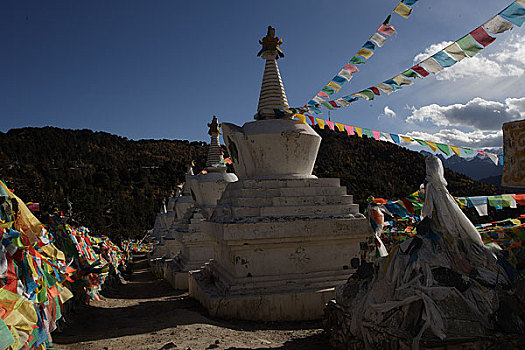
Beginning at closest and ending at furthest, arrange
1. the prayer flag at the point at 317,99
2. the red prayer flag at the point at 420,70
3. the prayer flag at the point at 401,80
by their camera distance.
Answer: the red prayer flag at the point at 420,70 < the prayer flag at the point at 401,80 < the prayer flag at the point at 317,99

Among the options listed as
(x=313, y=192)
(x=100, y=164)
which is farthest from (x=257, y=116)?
(x=100, y=164)

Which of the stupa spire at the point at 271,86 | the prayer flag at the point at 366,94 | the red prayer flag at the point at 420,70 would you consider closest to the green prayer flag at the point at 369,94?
the prayer flag at the point at 366,94

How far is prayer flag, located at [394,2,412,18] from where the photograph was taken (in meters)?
5.87

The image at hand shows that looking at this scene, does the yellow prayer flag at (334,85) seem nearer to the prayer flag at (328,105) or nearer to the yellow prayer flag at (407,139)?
the prayer flag at (328,105)

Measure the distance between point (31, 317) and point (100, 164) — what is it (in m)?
70.8

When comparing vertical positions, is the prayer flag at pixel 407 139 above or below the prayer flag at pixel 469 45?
below

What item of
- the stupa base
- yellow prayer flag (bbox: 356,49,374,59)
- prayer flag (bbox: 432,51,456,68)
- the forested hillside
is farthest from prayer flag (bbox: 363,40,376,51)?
the forested hillside

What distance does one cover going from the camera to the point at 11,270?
3.26 metres

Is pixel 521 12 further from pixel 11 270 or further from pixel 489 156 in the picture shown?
pixel 11 270

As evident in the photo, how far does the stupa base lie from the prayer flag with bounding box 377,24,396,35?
14.8ft

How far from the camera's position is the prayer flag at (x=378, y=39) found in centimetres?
666

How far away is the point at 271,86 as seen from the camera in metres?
7.63

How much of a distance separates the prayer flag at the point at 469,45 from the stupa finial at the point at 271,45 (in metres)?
3.66

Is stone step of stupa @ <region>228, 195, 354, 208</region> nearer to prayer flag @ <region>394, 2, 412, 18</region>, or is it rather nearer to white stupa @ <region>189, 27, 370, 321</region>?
white stupa @ <region>189, 27, 370, 321</region>
